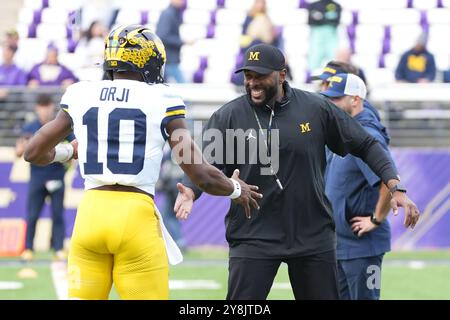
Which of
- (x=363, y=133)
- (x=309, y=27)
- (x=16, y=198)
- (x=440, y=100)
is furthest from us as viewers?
(x=309, y=27)

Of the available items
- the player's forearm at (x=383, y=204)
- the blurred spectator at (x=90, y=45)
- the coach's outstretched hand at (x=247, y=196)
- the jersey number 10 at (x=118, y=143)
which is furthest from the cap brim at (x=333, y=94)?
the blurred spectator at (x=90, y=45)

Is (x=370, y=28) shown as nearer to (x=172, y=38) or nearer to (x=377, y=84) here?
(x=377, y=84)

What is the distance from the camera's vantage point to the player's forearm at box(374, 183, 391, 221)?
22.0 feet

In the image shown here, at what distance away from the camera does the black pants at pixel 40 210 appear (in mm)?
12203

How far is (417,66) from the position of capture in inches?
623

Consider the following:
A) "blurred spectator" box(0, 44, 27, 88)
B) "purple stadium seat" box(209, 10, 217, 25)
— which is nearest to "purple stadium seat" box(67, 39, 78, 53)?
"blurred spectator" box(0, 44, 27, 88)

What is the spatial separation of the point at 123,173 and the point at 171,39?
10109 mm

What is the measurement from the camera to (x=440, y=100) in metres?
15.0

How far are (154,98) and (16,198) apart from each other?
868 cm

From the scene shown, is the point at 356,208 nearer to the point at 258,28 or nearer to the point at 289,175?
the point at 289,175

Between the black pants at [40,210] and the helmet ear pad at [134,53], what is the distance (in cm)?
696

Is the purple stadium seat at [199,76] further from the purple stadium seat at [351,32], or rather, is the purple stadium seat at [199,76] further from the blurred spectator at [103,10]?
the purple stadium seat at [351,32]
